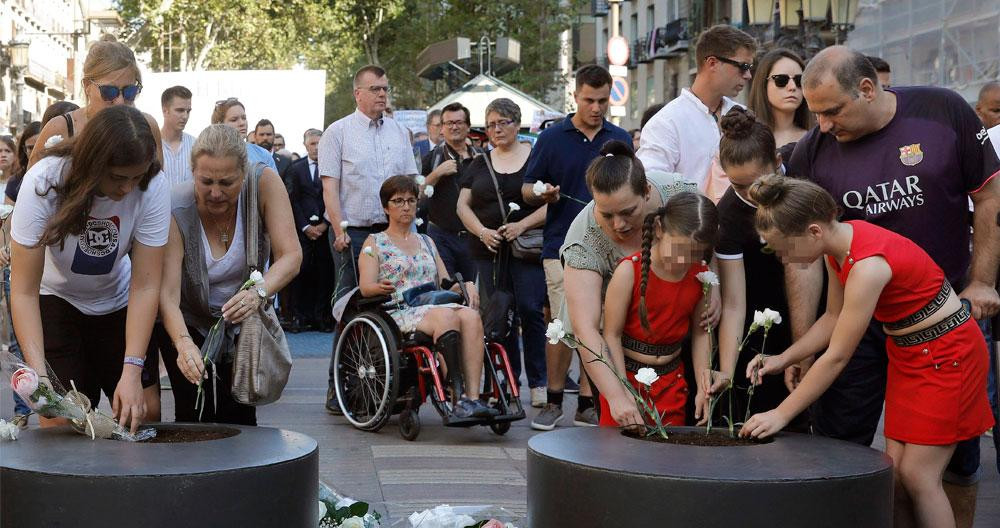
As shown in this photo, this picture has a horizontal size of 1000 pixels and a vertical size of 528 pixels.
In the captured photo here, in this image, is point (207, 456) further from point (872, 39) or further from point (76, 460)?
point (872, 39)

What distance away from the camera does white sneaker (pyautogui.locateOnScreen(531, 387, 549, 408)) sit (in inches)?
326

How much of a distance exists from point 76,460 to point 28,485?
0.16m

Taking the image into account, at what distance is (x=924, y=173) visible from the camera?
4504 millimetres

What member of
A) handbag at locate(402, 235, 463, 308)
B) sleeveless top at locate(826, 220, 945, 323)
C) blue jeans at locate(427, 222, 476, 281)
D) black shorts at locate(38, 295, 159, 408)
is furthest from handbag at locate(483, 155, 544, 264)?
sleeveless top at locate(826, 220, 945, 323)

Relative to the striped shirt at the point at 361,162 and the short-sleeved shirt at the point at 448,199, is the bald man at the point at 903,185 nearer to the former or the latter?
the striped shirt at the point at 361,162

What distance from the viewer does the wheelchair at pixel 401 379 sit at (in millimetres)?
7184

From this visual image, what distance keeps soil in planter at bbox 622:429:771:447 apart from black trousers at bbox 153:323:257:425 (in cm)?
166

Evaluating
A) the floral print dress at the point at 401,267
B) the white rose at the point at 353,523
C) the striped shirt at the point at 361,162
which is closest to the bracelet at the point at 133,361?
the white rose at the point at 353,523

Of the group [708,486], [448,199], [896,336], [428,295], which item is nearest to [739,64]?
[896,336]

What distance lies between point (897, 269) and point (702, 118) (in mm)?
2097

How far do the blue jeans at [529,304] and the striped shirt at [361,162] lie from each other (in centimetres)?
90

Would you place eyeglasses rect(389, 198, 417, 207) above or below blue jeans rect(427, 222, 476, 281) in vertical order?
above

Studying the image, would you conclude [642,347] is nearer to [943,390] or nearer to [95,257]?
[943,390]

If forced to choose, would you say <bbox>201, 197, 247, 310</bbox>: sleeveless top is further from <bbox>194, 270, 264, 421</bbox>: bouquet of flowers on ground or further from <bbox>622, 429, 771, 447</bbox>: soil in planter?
<bbox>622, 429, 771, 447</bbox>: soil in planter
